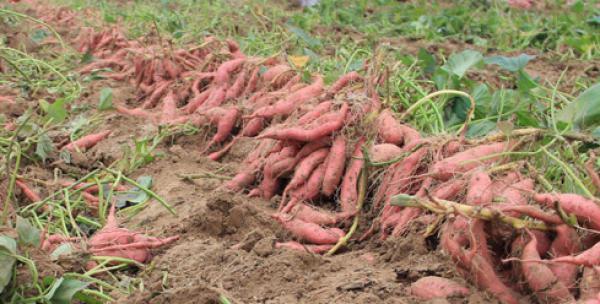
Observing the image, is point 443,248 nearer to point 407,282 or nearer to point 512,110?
point 407,282

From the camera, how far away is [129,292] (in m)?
2.47

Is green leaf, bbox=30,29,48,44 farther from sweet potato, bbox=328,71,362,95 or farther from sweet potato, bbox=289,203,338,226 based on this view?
sweet potato, bbox=289,203,338,226

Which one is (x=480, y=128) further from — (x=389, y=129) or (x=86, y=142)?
(x=86, y=142)

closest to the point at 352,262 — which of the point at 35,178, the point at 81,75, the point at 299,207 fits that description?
the point at 299,207

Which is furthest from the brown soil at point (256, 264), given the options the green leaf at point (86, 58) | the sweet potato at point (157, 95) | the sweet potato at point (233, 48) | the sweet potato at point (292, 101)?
the green leaf at point (86, 58)

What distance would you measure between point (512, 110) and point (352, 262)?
126cm

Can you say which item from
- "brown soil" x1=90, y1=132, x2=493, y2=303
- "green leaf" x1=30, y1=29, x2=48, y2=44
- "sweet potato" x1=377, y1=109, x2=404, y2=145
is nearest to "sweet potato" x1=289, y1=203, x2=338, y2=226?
"brown soil" x1=90, y1=132, x2=493, y2=303

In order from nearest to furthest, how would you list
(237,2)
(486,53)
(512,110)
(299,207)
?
(299,207) → (512,110) → (486,53) → (237,2)

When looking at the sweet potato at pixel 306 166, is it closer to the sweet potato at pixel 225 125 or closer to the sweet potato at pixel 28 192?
the sweet potato at pixel 225 125

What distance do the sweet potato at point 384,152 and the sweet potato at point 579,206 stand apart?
87 centimetres

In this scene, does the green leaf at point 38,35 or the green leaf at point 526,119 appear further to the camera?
the green leaf at point 38,35

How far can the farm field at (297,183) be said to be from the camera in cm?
220

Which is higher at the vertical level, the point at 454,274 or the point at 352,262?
the point at 454,274

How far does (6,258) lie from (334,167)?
4.46 ft
